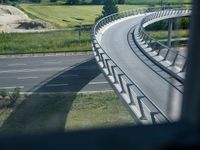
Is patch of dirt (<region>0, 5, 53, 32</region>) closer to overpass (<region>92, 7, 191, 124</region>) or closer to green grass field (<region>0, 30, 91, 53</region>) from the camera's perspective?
green grass field (<region>0, 30, 91, 53</region>)

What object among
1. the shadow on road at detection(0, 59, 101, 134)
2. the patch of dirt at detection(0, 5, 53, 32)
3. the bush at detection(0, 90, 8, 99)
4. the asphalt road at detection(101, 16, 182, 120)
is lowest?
the patch of dirt at detection(0, 5, 53, 32)

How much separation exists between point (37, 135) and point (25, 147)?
0.11 feet

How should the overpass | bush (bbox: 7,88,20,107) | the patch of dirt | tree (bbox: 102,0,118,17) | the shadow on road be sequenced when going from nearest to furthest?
the overpass
the shadow on road
bush (bbox: 7,88,20,107)
tree (bbox: 102,0,118,17)
the patch of dirt

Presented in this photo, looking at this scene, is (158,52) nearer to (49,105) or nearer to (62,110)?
(62,110)

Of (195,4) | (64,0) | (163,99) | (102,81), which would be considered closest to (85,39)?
(102,81)

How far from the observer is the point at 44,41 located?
23312 mm

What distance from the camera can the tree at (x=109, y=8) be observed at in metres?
27.0

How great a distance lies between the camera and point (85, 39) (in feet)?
77.1

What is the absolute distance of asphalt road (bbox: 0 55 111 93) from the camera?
45.0ft

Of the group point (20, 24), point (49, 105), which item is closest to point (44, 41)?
point (20, 24)

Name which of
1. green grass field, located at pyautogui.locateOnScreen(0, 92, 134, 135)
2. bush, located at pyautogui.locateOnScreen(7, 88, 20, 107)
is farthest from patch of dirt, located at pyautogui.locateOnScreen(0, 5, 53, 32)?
green grass field, located at pyautogui.locateOnScreen(0, 92, 134, 135)

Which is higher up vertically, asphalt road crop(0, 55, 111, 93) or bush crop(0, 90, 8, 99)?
bush crop(0, 90, 8, 99)

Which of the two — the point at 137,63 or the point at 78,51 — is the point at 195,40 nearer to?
the point at 137,63

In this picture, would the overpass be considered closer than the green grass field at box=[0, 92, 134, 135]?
Yes
